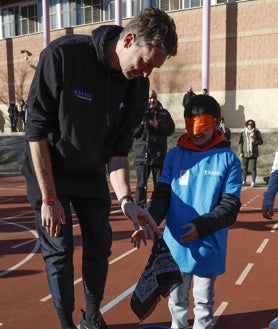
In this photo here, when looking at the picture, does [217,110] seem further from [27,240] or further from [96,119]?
[27,240]

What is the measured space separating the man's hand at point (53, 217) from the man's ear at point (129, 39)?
943 mm

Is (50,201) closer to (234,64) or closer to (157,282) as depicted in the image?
(157,282)

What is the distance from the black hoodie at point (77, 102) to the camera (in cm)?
219

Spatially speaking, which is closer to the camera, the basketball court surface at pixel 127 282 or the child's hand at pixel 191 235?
the child's hand at pixel 191 235

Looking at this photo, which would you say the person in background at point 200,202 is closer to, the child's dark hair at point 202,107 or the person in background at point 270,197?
the child's dark hair at point 202,107

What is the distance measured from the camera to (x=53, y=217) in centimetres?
228

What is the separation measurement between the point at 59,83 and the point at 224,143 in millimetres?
1107

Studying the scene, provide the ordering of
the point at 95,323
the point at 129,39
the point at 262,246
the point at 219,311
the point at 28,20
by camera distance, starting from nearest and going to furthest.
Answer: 1. the point at 129,39
2. the point at 95,323
3. the point at 219,311
4. the point at 262,246
5. the point at 28,20

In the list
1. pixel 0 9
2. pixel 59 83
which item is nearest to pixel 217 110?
pixel 59 83

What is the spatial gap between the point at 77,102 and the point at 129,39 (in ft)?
1.45

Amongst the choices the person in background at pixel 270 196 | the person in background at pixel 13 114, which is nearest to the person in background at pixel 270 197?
the person in background at pixel 270 196

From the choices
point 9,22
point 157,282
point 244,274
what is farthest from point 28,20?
point 157,282

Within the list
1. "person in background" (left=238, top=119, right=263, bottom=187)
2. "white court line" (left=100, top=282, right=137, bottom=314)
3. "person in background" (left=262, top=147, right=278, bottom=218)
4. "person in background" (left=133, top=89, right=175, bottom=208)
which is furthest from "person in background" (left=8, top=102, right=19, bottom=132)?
"person in background" (left=262, top=147, right=278, bottom=218)

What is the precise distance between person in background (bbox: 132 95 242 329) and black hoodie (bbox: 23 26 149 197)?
471mm
